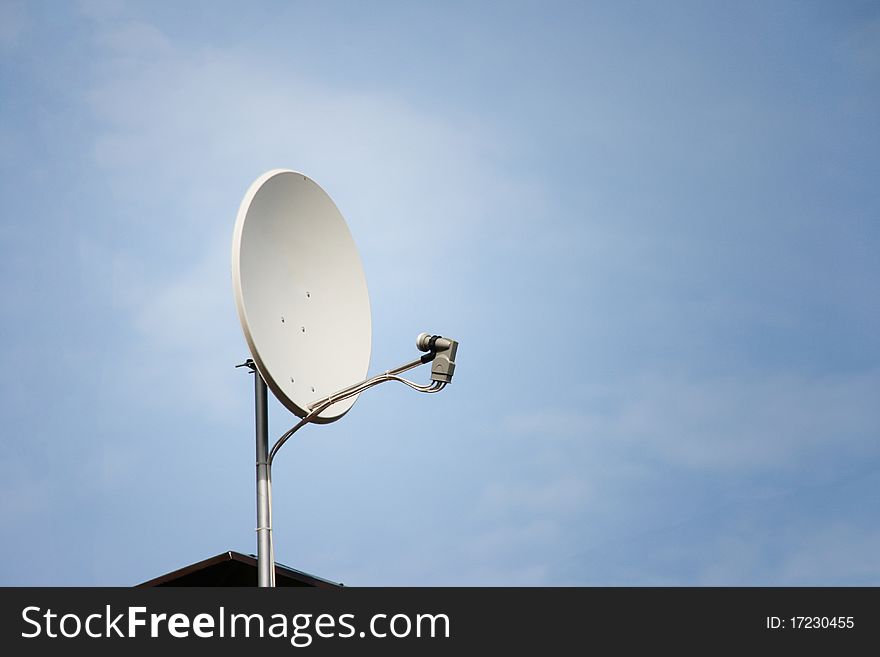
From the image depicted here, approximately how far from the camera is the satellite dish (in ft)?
22.0

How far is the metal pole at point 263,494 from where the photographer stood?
649 cm

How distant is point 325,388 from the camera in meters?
7.31

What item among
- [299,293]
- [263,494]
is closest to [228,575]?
[263,494]

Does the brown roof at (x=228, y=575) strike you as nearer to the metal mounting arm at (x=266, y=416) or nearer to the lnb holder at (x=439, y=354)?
the metal mounting arm at (x=266, y=416)

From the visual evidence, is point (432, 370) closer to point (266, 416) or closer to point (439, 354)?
point (439, 354)

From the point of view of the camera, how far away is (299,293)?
745 centimetres

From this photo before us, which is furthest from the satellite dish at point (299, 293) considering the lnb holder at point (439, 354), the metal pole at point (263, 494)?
the lnb holder at point (439, 354)

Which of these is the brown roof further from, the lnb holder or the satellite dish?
the lnb holder

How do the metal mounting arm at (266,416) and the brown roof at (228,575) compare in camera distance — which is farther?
the brown roof at (228,575)

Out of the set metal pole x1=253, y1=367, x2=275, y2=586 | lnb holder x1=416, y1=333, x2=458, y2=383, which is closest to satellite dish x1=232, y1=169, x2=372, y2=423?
metal pole x1=253, y1=367, x2=275, y2=586

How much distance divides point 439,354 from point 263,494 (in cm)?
128

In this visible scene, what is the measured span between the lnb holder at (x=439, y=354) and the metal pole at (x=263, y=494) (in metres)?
0.97
